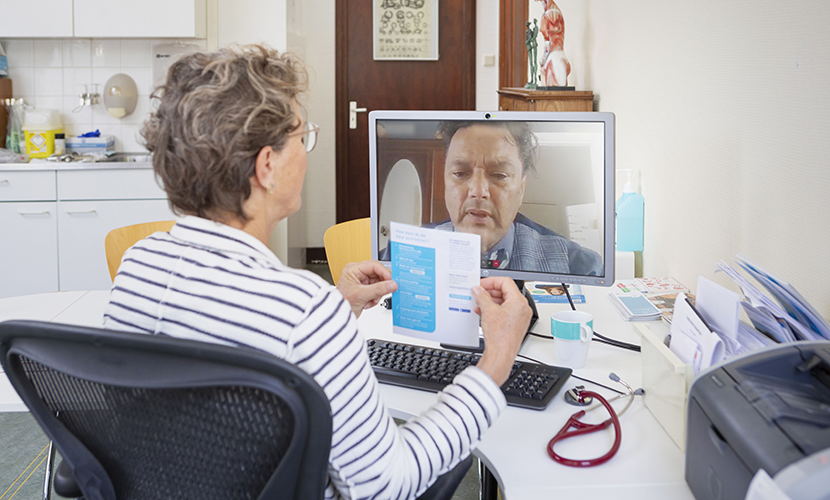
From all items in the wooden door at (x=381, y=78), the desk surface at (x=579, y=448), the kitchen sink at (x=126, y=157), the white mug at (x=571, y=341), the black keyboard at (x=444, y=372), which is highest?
the wooden door at (x=381, y=78)

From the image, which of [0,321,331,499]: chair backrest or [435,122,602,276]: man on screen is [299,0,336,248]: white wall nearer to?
[435,122,602,276]: man on screen

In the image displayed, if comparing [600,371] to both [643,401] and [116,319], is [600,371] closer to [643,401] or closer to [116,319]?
[643,401]

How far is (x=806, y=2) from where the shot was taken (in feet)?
3.67

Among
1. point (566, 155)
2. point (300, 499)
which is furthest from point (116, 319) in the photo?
point (566, 155)

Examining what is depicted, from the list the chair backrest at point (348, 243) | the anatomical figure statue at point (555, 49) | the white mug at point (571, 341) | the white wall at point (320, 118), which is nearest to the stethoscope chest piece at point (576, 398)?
the white mug at point (571, 341)

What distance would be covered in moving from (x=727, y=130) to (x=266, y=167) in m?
1.06

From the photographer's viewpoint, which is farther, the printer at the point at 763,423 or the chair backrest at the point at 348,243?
the chair backrest at the point at 348,243

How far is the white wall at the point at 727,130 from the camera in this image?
1120mm

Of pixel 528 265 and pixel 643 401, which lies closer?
pixel 643 401

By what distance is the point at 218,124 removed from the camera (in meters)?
0.78

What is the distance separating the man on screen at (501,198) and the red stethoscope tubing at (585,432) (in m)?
0.38

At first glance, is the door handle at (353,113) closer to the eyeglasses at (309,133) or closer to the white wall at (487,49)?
the white wall at (487,49)

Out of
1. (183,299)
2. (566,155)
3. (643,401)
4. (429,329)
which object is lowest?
(643,401)

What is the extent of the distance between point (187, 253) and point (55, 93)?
3.46 meters
